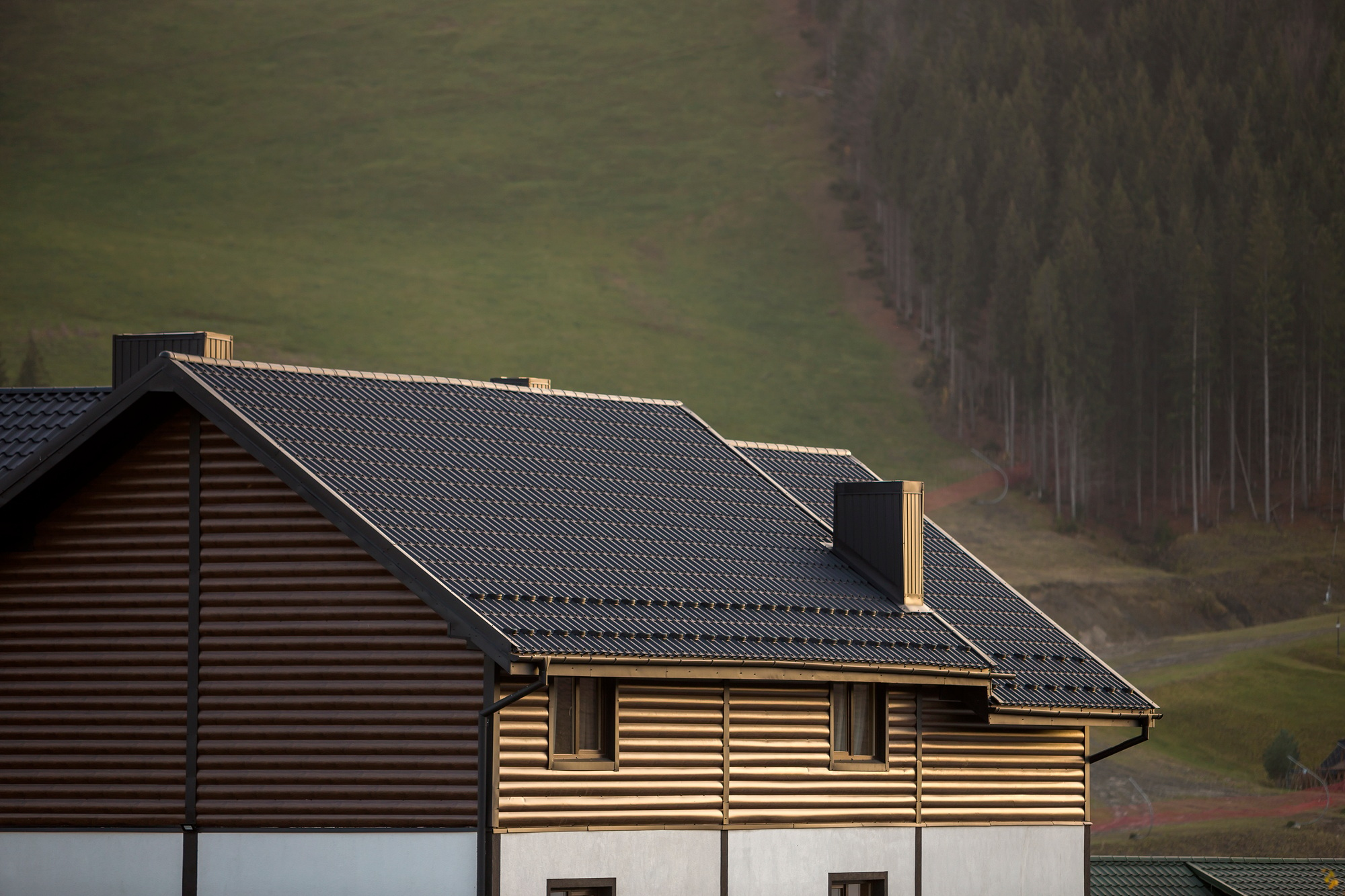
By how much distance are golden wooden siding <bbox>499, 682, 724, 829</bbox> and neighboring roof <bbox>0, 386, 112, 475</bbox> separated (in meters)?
6.57

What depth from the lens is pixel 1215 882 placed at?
28.2 meters

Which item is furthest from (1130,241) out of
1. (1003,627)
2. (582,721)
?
(582,721)

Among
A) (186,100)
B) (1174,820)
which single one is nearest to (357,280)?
(186,100)

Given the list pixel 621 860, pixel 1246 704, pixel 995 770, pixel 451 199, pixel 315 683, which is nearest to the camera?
pixel 315 683

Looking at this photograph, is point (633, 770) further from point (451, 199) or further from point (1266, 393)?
Result: point (451, 199)

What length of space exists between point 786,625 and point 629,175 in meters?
110

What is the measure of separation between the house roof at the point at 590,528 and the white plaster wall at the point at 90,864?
3798mm

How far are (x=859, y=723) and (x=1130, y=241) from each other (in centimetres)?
8041

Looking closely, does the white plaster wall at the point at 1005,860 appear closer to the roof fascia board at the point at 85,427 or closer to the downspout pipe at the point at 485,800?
the downspout pipe at the point at 485,800

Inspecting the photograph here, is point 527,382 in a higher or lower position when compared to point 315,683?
higher

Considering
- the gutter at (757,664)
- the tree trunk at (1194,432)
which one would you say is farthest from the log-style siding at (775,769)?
the tree trunk at (1194,432)

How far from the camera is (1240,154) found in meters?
100

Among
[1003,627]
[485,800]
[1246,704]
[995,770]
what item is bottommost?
[485,800]

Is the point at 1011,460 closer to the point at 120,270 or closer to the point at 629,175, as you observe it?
the point at 629,175
